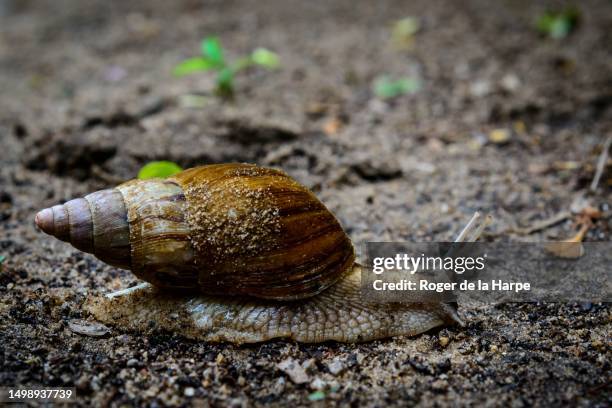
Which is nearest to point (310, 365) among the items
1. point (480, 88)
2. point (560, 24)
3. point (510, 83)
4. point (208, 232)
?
point (208, 232)

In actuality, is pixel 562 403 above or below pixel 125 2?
below

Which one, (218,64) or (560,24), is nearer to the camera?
(218,64)

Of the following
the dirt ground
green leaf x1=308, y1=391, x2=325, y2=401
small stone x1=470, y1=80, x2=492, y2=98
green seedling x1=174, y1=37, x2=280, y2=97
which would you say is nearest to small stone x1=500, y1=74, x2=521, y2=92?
the dirt ground

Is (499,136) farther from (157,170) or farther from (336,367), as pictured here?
(336,367)

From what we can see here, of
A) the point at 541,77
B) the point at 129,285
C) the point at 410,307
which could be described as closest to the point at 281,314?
the point at 410,307

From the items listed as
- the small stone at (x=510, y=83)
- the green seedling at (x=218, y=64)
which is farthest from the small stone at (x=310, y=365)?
the small stone at (x=510, y=83)

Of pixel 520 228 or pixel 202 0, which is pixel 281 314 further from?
pixel 202 0

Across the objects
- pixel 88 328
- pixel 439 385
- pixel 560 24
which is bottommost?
pixel 439 385
